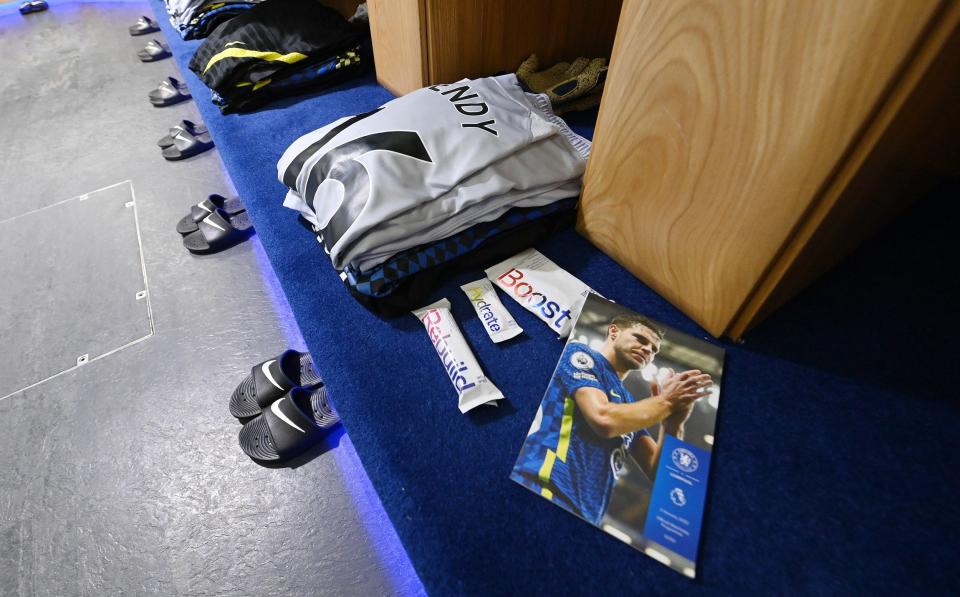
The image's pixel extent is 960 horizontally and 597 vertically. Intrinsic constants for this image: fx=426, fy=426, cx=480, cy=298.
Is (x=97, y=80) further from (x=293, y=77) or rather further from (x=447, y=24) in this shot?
(x=447, y=24)

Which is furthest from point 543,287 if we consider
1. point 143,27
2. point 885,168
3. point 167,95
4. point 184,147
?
point 143,27

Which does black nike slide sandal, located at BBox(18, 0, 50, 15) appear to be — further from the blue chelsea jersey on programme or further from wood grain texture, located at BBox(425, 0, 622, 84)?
the blue chelsea jersey on programme

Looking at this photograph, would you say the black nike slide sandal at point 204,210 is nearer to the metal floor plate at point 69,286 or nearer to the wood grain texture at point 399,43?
the metal floor plate at point 69,286

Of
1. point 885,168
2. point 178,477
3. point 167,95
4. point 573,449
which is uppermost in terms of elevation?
point 885,168

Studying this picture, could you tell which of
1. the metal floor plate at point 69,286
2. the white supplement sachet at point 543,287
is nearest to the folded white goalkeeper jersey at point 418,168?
the white supplement sachet at point 543,287

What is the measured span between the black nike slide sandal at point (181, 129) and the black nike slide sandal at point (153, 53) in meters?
0.87

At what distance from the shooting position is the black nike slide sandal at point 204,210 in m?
1.16

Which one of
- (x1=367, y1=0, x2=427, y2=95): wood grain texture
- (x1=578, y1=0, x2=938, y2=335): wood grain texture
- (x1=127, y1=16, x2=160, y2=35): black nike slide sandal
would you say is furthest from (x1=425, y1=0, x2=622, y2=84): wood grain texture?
(x1=127, y1=16, x2=160, y2=35): black nike slide sandal

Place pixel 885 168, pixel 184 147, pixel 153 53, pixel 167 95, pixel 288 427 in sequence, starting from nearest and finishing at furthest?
1. pixel 885 168
2. pixel 288 427
3. pixel 184 147
4. pixel 167 95
5. pixel 153 53

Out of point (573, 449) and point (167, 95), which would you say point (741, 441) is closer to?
point (573, 449)

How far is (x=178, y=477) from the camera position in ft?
2.42

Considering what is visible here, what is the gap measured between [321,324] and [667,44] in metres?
0.62

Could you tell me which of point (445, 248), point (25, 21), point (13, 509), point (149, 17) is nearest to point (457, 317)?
point (445, 248)

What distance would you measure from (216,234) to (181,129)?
0.61 metres
